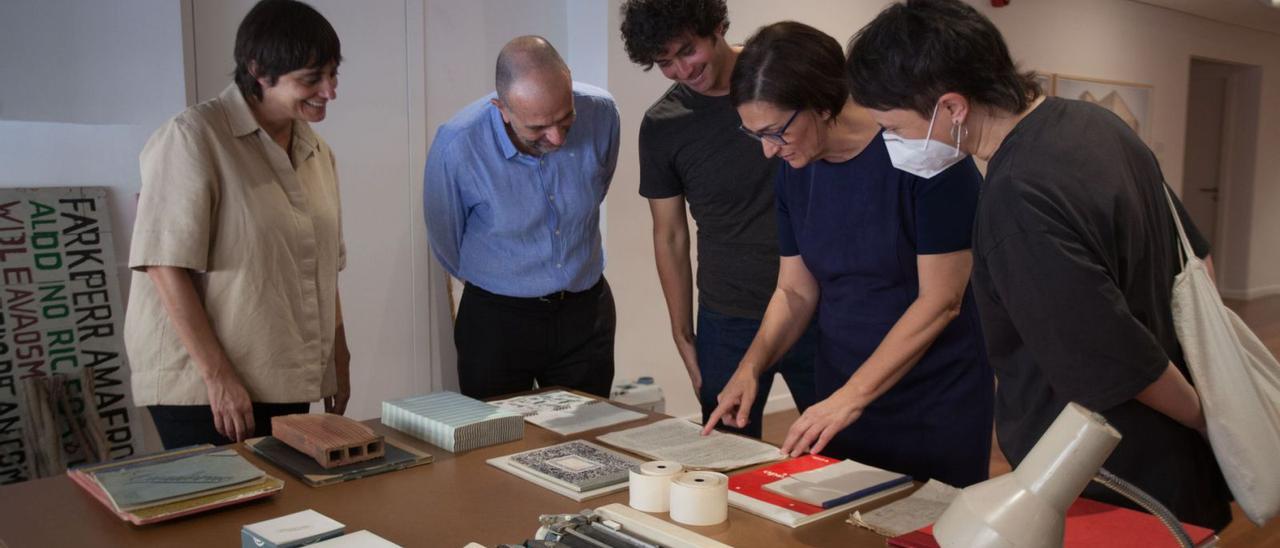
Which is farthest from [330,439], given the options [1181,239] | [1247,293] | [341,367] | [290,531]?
[1247,293]

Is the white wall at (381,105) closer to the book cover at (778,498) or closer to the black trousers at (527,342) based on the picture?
the black trousers at (527,342)

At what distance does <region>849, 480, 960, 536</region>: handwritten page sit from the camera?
1397 mm

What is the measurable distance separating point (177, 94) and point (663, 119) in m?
1.74

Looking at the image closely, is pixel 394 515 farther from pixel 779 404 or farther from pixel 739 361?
pixel 779 404

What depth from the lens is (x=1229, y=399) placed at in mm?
1318

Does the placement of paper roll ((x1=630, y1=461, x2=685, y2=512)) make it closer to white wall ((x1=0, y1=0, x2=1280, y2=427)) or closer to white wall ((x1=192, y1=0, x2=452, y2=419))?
white wall ((x1=0, y1=0, x2=1280, y2=427))

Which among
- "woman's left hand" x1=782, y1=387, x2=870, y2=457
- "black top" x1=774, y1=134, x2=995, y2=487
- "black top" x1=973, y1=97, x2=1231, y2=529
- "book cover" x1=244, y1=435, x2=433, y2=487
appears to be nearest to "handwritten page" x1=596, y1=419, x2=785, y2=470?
"woman's left hand" x1=782, y1=387, x2=870, y2=457

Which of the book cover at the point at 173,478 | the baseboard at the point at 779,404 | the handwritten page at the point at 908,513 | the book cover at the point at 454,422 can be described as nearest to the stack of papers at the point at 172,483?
the book cover at the point at 173,478

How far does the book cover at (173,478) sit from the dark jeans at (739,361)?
1149mm

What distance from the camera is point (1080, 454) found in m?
0.79

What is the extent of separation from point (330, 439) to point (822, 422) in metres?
0.88

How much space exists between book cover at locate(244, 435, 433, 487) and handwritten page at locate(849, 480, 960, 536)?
0.78 m

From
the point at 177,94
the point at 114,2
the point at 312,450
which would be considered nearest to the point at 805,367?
the point at 312,450

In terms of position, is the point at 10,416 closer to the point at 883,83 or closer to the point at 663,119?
the point at 663,119
